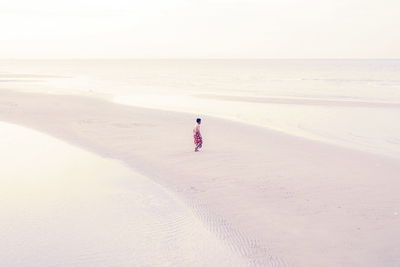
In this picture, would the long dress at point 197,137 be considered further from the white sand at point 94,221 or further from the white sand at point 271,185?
the white sand at point 94,221

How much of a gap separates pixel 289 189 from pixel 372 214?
268cm

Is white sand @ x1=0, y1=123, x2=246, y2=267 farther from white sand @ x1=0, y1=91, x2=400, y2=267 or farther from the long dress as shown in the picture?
the long dress

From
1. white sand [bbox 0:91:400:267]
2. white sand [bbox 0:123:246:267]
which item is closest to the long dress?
white sand [bbox 0:91:400:267]

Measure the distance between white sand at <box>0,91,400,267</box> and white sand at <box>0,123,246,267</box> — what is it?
671 mm

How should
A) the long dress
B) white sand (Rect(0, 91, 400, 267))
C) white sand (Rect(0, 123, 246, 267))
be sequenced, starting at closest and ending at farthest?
white sand (Rect(0, 123, 246, 267)) < white sand (Rect(0, 91, 400, 267)) < the long dress

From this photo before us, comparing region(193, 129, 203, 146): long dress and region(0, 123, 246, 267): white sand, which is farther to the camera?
region(193, 129, 203, 146): long dress

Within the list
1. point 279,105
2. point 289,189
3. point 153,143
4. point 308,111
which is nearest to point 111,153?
point 153,143

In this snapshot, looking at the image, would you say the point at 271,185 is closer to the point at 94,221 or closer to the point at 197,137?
the point at 197,137

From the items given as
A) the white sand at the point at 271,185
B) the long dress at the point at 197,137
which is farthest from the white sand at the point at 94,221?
the long dress at the point at 197,137

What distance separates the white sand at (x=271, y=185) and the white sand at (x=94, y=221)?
26.4 inches

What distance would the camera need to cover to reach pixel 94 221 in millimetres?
10203

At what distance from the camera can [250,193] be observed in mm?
12320

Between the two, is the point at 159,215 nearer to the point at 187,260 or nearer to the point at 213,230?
the point at 213,230

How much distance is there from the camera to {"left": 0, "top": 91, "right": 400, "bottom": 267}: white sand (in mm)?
8859
